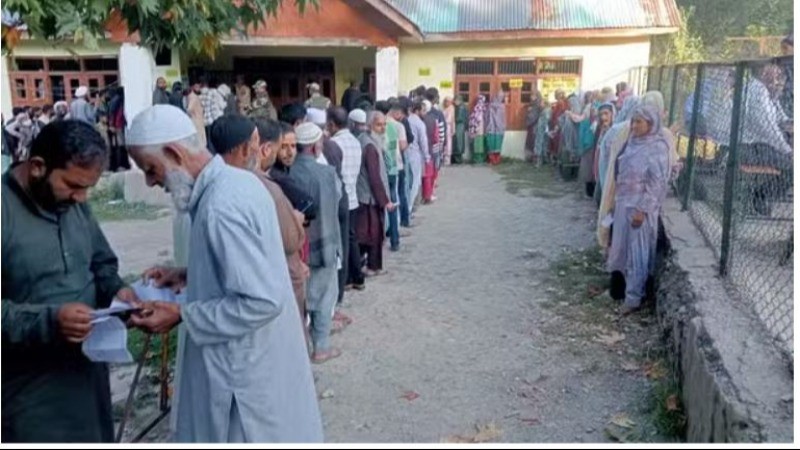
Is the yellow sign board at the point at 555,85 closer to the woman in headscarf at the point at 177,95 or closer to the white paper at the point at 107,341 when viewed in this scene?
the woman in headscarf at the point at 177,95

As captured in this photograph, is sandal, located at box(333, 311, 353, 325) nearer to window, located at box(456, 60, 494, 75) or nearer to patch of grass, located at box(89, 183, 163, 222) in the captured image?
patch of grass, located at box(89, 183, 163, 222)

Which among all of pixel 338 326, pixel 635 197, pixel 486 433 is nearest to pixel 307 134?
pixel 338 326

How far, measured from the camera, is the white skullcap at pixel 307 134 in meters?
4.89

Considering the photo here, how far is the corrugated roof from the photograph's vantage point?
15.5 meters

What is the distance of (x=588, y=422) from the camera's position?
405 centimetres

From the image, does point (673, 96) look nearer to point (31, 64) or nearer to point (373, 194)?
point (373, 194)

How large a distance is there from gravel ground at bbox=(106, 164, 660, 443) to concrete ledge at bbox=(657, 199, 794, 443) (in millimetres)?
388

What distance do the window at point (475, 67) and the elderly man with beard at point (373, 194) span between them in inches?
383

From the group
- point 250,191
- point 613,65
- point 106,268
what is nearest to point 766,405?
point 250,191

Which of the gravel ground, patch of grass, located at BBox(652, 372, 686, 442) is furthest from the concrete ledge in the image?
the gravel ground

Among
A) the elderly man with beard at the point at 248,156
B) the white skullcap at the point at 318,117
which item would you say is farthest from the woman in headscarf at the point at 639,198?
the elderly man with beard at the point at 248,156

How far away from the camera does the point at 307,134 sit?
4.90 meters

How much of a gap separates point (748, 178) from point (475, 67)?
35.7 feet

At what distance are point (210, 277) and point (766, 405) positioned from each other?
2178 mm
